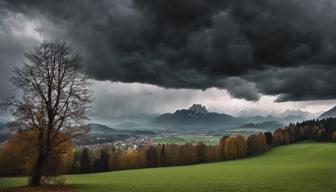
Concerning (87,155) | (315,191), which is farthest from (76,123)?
(87,155)

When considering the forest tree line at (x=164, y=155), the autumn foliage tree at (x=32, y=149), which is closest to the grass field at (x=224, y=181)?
the autumn foliage tree at (x=32, y=149)

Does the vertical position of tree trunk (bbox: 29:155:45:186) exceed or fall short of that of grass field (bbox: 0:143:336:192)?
it exceeds it

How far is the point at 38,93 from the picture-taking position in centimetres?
2867

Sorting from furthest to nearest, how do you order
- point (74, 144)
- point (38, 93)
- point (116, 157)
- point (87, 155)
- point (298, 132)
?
point (298, 132)
point (116, 157)
point (87, 155)
point (74, 144)
point (38, 93)

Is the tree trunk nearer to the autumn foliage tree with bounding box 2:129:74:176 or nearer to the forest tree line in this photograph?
the autumn foliage tree with bounding box 2:129:74:176

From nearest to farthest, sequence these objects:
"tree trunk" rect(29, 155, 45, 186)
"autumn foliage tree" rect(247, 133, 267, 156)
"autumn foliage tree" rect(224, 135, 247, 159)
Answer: "tree trunk" rect(29, 155, 45, 186), "autumn foliage tree" rect(224, 135, 247, 159), "autumn foliage tree" rect(247, 133, 267, 156)

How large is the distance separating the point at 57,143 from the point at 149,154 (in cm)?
8936

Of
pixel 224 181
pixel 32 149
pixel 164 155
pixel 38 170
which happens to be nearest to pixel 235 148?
pixel 164 155


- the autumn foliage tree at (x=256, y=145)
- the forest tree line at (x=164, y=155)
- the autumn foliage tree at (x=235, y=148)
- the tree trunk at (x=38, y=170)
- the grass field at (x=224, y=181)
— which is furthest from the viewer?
the autumn foliage tree at (x=256, y=145)

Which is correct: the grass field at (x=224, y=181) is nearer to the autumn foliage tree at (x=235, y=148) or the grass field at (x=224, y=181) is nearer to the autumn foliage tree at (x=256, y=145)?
the autumn foliage tree at (x=235, y=148)

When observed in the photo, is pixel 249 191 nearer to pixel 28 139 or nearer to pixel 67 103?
pixel 67 103

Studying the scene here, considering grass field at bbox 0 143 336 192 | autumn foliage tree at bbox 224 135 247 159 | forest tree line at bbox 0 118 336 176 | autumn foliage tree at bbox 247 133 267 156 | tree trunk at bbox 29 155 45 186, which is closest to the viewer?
tree trunk at bbox 29 155 45 186

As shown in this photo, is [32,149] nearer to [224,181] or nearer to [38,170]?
[38,170]

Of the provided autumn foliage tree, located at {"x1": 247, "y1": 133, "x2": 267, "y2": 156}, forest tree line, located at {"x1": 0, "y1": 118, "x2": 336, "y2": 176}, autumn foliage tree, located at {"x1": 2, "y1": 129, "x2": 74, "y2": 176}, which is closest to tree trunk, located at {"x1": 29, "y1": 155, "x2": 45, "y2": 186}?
autumn foliage tree, located at {"x1": 2, "y1": 129, "x2": 74, "y2": 176}
